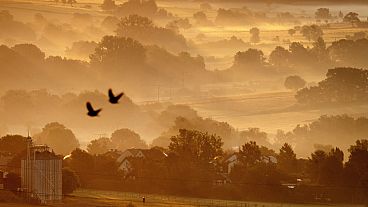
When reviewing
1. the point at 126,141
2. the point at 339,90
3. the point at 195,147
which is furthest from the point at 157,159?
the point at 339,90

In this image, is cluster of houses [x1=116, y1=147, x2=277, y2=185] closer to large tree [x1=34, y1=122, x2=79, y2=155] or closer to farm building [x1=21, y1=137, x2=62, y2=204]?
farm building [x1=21, y1=137, x2=62, y2=204]

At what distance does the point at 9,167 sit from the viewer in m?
62.8

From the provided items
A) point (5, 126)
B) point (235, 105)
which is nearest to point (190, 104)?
point (235, 105)

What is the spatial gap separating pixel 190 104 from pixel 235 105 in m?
4.31

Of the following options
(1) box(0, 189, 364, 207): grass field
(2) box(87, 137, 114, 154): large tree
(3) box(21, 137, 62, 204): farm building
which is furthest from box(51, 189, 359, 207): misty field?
(2) box(87, 137, 114, 154): large tree

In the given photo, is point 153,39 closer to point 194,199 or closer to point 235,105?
point 235,105

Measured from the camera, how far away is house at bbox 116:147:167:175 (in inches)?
2623

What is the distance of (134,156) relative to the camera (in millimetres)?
69688

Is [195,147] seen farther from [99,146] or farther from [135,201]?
[135,201]

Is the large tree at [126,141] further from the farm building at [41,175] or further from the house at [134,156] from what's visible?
the farm building at [41,175]

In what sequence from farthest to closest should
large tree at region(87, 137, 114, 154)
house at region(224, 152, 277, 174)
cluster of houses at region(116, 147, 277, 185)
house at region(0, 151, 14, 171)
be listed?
1. large tree at region(87, 137, 114, 154)
2. house at region(224, 152, 277, 174)
3. cluster of houses at region(116, 147, 277, 185)
4. house at region(0, 151, 14, 171)

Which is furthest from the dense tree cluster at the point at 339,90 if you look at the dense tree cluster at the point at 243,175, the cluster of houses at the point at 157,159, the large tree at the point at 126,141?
the dense tree cluster at the point at 243,175

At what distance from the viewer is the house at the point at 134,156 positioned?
66625 millimetres

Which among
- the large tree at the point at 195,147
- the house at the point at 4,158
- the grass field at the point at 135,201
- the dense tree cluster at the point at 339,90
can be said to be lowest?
the grass field at the point at 135,201
